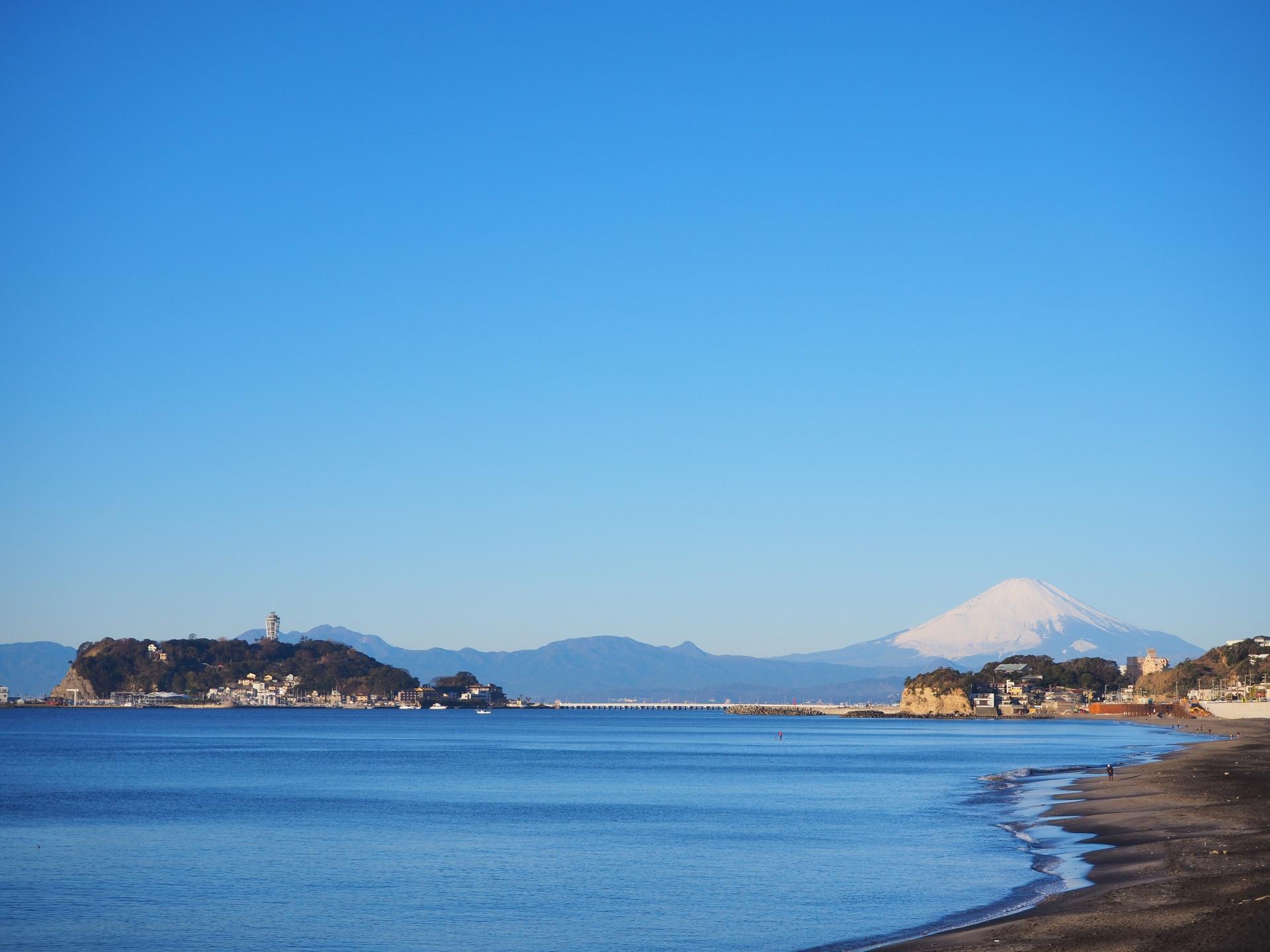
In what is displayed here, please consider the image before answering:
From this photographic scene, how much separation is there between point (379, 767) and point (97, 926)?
60490 mm

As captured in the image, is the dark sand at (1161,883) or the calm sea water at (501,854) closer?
the dark sand at (1161,883)

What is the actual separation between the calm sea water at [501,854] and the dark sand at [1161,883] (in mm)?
2614

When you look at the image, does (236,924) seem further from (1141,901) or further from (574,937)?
(1141,901)

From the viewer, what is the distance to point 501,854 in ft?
133

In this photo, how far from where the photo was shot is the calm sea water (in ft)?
93.1

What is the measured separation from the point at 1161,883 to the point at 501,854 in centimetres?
2064

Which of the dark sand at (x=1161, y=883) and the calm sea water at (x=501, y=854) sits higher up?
the dark sand at (x=1161, y=883)

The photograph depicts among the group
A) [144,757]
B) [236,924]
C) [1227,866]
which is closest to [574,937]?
[236,924]

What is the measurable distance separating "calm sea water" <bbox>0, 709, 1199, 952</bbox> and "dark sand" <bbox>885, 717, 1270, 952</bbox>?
2.61 metres

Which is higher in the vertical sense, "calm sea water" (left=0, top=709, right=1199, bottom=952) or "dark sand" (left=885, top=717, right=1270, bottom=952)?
"dark sand" (left=885, top=717, right=1270, bottom=952)

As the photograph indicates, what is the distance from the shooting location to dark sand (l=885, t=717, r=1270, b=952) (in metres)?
21.9

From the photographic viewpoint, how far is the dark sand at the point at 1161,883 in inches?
864

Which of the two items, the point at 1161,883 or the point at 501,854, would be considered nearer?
the point at 1161,883

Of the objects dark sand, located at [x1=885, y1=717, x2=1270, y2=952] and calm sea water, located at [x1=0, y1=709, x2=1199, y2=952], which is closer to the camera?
dark sand, located at [x1=885, y1=717, x2=1270, y2=952]
